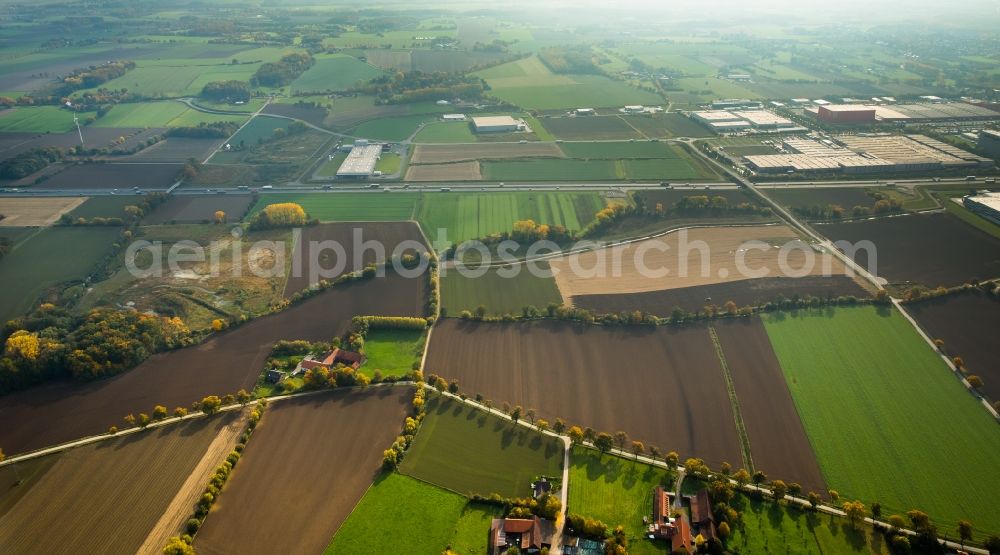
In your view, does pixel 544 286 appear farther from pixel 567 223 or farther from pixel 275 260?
pixel 275 260

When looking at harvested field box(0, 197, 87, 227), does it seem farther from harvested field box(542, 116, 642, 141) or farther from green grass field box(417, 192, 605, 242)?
harvested field box(542, 116, 642, 141)

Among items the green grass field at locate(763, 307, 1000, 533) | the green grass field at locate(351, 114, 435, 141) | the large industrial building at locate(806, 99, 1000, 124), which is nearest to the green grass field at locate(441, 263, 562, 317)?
the green grass field at locate(763, 307, 1000, 533)

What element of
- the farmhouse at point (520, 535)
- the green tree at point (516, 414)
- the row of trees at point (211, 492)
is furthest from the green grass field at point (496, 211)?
the farmhouse at point (520, 535)

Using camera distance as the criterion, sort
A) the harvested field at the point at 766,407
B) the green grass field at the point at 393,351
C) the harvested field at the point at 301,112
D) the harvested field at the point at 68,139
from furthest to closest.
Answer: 1. the harvested field at the point at 301,112
2. the harvested field at the point at 68,139
3. the green grass field at the point at 393,351
4. the harvested field at the point at 766,407

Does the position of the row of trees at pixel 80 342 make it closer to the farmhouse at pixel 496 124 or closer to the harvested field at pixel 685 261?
the harvested field at pixel 685 261

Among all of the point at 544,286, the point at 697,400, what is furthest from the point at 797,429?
the point at 544,286
